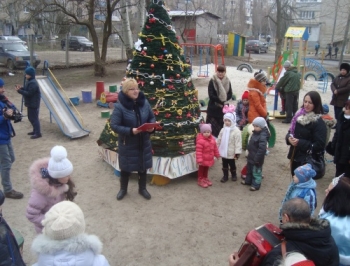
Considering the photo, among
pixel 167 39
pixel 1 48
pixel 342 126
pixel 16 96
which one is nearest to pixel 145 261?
pixel 342 126

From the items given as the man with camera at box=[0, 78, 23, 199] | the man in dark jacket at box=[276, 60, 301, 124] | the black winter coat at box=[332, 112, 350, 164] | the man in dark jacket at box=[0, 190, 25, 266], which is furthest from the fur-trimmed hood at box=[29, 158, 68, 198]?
the man in dark jacket at box=[276, 60, 301, 124]

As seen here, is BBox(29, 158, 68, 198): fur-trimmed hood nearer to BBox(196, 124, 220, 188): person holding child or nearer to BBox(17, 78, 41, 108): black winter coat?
BBox(196, 124, 220, 188): person holding child

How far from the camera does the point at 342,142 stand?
4.51m

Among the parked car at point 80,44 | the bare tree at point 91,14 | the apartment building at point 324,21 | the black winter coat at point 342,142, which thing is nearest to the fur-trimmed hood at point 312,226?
the black winter coat at point 342,142

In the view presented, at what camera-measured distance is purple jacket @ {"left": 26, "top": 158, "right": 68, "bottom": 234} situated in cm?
307

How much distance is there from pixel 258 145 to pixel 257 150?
8 centimetres

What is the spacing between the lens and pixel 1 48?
1919 cm

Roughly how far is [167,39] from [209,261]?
3.79 meters

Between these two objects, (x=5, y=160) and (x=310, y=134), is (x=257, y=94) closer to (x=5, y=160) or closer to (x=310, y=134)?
(x=310, y=134)

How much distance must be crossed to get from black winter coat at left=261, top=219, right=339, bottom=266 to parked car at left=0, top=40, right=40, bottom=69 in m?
18.3

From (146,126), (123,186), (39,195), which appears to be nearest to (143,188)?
(123,186)

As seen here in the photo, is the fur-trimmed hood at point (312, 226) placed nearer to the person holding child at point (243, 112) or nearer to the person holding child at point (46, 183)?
the person holding child at point (46, 183)

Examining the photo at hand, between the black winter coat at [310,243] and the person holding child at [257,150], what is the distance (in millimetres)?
3028

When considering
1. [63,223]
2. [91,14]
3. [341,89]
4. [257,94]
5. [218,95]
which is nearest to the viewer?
[63,223]
